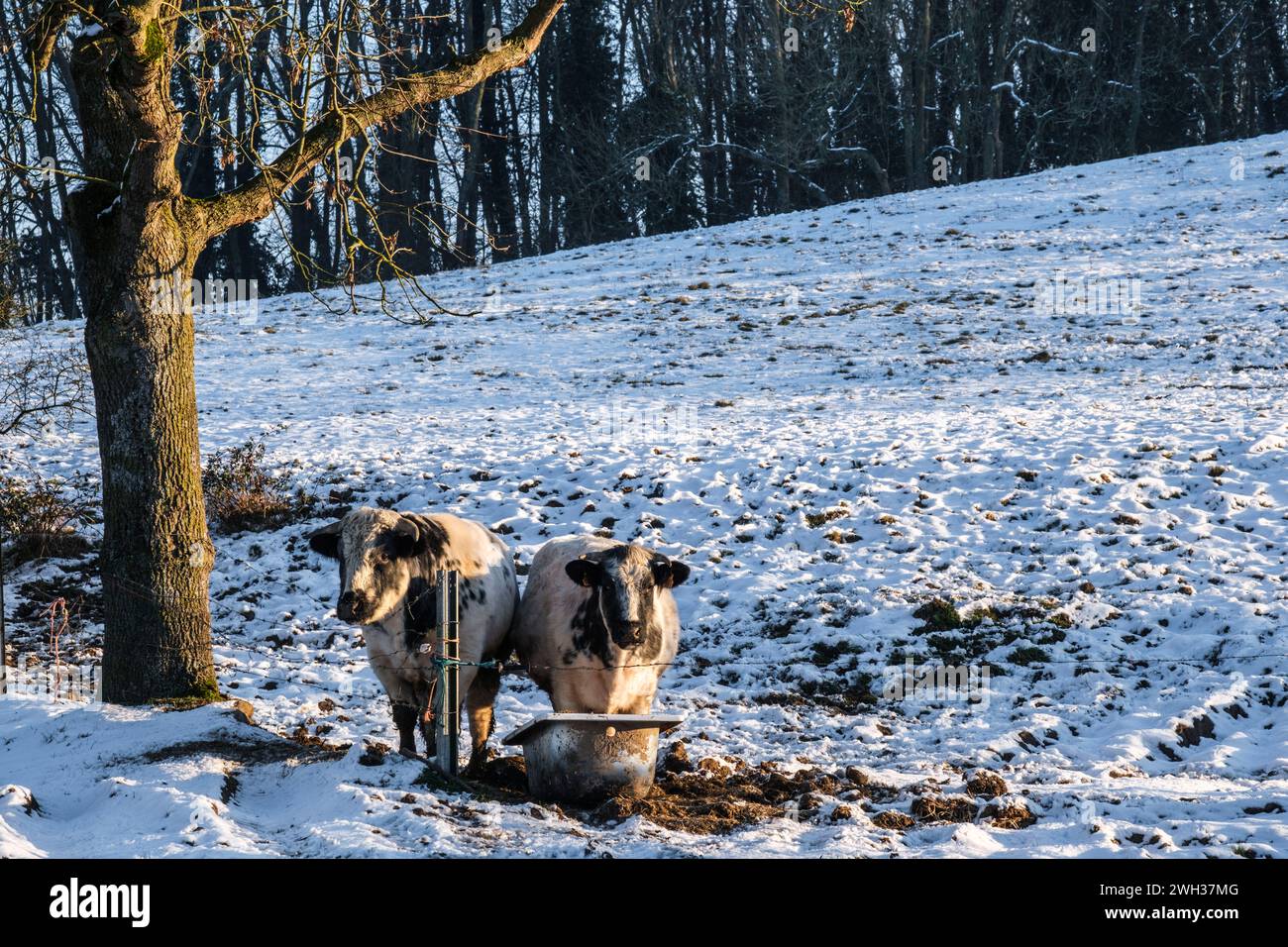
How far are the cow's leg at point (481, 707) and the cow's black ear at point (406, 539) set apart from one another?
98 cm

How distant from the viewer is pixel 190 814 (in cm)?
570

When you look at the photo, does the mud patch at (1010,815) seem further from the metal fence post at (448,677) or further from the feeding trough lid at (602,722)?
the metal fence post at (448,677)

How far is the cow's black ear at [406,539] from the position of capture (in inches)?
288

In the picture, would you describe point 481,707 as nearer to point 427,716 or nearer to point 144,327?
point 427,716

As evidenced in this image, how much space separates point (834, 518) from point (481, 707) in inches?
233

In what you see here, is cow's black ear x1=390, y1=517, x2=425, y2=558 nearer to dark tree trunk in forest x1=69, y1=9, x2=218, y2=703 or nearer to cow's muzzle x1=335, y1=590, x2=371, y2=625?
cow's muzzle x1=335, y1=590, x2=371, y2=625

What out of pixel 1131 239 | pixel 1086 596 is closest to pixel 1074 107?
pixel 1131 239

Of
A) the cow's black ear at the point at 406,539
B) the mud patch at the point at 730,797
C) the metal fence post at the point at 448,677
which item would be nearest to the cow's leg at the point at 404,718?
the metal fence post at the point at 448,677

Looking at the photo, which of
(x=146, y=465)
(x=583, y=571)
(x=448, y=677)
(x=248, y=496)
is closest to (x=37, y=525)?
(x=248, y=496)

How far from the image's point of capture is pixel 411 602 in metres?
7.43

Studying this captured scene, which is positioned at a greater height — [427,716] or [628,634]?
[628,634]

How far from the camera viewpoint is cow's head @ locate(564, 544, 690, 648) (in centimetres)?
714

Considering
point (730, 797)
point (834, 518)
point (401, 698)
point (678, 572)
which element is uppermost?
point (678, 572)
